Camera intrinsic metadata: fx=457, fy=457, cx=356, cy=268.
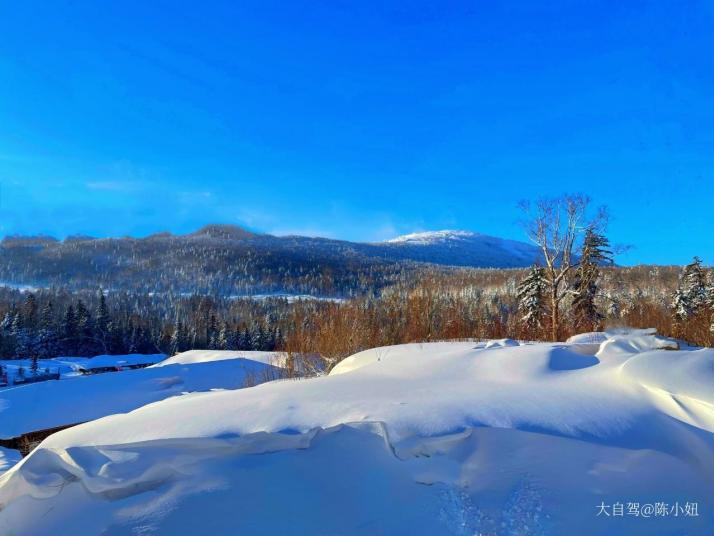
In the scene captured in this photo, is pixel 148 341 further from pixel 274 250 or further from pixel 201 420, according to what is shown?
pixel 274 250

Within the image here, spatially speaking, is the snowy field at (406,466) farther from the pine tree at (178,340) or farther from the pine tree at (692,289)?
the pine tree at (178,340)

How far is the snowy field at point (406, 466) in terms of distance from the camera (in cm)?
257

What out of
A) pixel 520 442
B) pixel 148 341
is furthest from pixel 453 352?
pixel 148 341

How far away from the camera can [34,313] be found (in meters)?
55.0

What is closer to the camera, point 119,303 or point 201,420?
point 201,420

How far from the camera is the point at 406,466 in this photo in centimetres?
300

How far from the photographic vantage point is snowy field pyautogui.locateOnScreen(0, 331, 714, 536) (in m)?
2.57

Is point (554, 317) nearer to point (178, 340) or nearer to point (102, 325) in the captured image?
point (178, 340)

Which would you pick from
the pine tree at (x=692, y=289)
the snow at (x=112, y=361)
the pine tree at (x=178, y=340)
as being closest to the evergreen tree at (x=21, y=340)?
the snow at (x=112, y=361)

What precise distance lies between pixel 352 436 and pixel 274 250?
562 feet

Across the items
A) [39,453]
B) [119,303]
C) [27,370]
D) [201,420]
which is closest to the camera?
[39,453]

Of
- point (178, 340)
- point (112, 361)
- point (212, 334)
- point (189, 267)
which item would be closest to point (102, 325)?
point (178, 340)

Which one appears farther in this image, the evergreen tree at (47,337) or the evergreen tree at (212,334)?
the evergreen tree at (212,334)

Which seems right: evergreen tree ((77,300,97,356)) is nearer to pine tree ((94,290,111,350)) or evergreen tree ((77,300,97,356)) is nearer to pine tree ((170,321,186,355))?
pine tree ((94,290,111,350))
